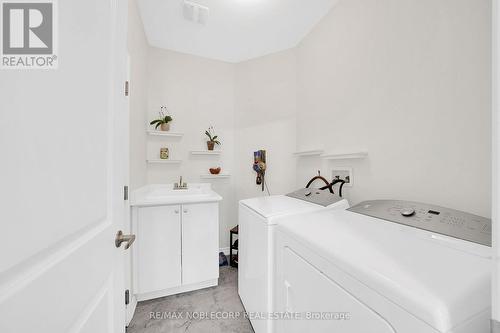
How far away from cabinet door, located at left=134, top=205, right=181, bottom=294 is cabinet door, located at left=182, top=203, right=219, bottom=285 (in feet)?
0.21

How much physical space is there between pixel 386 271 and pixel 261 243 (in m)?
0.74

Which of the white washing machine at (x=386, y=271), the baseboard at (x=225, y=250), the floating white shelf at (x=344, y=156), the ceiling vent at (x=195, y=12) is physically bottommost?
the baseboard at (x=225, y=250)

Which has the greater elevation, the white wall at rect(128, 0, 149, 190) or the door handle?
the white wall at rect(128, 0, 149, 190)

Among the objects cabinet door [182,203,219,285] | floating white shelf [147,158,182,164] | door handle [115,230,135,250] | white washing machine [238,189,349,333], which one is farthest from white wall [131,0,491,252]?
door handle [115,230,135,250]

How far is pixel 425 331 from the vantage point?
433 mm

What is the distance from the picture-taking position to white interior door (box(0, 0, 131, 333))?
1.04ft

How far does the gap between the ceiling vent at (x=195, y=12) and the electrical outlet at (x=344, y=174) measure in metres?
1.94

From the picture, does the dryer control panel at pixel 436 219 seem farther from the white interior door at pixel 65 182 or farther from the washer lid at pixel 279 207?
the white interior door at pixel 65 182

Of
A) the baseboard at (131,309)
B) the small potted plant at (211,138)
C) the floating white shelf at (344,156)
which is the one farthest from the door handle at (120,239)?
the small potted plant at (211,138)

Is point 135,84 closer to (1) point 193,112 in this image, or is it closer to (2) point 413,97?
(1) point 193,112

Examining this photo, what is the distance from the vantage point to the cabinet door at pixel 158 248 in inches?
66.1

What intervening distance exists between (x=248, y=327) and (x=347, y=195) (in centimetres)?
132

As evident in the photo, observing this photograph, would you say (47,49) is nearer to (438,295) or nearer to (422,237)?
(438,295)
